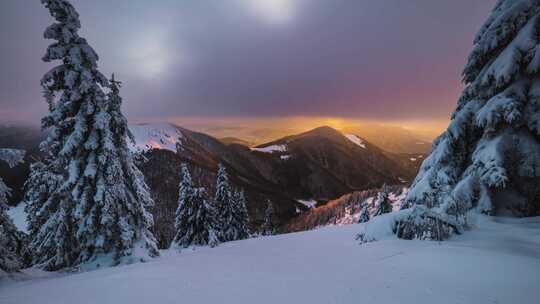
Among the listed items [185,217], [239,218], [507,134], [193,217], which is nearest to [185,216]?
[185,217]

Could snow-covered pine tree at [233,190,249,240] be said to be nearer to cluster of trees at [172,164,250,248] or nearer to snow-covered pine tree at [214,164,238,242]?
snow-covered pine tree at [214,164,238,242]

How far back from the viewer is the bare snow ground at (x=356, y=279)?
10.7 ft

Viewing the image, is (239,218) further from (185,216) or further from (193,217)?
(185,216)

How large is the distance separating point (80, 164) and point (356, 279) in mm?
11649

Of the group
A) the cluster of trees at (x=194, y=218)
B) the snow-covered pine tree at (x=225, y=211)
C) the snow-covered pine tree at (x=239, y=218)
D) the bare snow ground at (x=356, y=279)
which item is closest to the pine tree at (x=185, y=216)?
the cluster of trees at (x=194, y=218)

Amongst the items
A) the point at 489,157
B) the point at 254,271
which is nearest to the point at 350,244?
the point at 254,271

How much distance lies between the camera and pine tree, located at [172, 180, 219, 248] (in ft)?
82.4

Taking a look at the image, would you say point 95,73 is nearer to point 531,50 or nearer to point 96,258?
point 96,258

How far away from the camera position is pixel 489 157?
281 inches

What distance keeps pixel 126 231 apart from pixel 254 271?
8.31 metres

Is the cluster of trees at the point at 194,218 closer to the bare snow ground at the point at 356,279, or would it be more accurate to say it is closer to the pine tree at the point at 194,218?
the pine tree at the point at 194,218

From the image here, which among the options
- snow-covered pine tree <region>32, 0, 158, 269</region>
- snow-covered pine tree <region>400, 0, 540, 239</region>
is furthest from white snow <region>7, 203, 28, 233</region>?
snow-covered pine tree <region>400, 0, 540, 239</region>

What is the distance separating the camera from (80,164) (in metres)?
10.2

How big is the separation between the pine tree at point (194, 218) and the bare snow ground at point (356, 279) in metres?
20.7
